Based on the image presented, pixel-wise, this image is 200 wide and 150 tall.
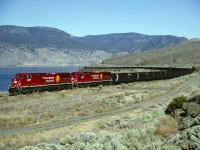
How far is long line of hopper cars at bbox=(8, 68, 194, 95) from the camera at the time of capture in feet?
167

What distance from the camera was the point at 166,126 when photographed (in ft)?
73.3

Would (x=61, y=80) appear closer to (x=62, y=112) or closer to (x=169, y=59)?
(x=62, y=112)

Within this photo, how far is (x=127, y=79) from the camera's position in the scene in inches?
2864

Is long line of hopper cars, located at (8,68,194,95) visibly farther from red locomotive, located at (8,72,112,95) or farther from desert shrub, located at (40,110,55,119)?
desert shrub, located at (40,110,55,119)

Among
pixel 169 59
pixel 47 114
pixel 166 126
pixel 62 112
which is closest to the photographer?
pixel 166 126

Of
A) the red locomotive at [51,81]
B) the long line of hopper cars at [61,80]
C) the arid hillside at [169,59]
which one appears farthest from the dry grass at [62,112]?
the arid hillside at [169,59]

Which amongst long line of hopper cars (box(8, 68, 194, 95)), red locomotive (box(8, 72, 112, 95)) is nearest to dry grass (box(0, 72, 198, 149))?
red locomotive (box(8, 72, 112, 95))

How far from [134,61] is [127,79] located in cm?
11372

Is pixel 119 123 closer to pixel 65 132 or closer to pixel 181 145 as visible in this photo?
pixel 65 132

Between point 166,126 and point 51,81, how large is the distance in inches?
→ 1431

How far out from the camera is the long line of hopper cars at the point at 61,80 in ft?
167

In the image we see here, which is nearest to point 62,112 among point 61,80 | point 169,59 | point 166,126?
point 166,126

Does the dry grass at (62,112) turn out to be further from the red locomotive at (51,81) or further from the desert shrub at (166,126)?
the red locomotive at (51,81)

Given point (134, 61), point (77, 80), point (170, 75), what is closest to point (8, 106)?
point (77, 80)
